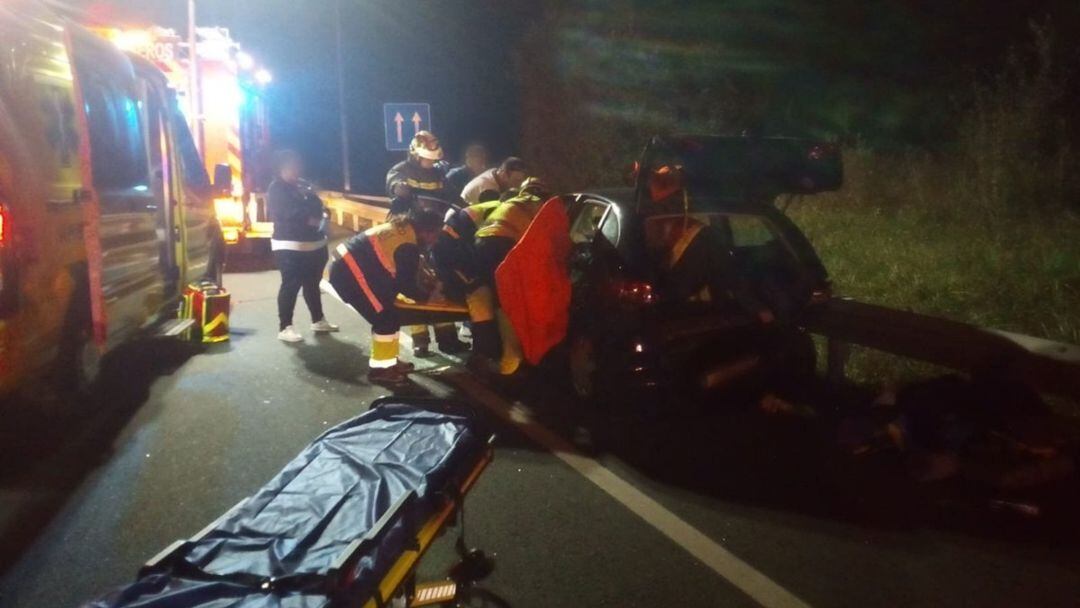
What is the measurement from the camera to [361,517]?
313 cm

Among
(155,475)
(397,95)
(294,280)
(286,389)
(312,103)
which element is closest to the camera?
(155,475)

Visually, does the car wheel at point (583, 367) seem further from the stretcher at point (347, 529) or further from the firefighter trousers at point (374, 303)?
the stretcher at point (347, 529)

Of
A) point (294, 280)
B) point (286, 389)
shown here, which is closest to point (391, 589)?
point (286, 389)

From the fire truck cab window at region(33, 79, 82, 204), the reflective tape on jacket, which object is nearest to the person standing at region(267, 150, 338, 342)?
the reflective tape on jacket

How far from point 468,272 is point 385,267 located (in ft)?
2.11

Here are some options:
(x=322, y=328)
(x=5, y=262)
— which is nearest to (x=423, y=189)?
(x=322, y=328)

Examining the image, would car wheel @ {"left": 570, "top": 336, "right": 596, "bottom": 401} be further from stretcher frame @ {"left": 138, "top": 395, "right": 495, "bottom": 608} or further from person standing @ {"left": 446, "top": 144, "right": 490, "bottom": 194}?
person standing @ {"left": 446, "top": 144, "right": 490, "bottom": 194}

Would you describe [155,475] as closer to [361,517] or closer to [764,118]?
[361,517]

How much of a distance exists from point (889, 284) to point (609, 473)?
486 cm

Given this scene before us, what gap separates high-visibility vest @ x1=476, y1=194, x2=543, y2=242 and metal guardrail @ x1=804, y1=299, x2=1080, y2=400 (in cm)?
206

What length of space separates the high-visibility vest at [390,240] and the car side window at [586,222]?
1.20m

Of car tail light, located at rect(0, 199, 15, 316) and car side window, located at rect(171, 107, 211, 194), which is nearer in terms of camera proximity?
car tail light, located at rect(0, 199, 15, 316)

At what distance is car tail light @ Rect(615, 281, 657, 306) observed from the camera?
20.9 feet

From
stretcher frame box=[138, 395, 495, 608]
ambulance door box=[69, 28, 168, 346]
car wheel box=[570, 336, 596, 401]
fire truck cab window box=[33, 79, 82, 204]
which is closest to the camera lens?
stretcher frame box=[138, 395, 495, 608]
